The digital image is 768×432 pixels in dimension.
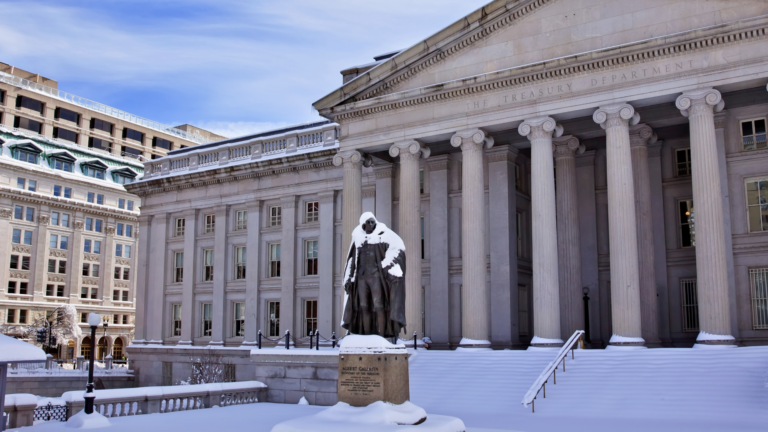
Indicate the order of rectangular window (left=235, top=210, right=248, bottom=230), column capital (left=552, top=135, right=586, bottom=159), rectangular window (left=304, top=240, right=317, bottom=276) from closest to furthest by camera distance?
column capital (left=552, top=135, right=586, bottom=159), rectangular window (left=304, top=240, right=317, bottom=276), rectangular window (left=235, top=210, right=248, bottom=230)

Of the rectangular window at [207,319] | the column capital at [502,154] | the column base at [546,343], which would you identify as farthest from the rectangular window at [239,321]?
the column base at [546,343]

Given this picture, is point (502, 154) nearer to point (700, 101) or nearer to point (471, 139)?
point (471, 139)

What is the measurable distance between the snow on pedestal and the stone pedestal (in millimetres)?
184

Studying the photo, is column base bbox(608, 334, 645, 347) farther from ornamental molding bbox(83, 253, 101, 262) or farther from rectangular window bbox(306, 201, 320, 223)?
ornamental molding bbox(83, 253, 101, 262)

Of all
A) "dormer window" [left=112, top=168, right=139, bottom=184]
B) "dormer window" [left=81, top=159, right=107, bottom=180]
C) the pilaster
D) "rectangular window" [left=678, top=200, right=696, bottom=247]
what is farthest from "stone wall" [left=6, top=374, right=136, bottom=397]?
"dormer window" [left=112, top=168, right=139, bottom=184]

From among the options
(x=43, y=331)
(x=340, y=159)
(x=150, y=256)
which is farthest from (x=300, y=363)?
(x=43, y=331)

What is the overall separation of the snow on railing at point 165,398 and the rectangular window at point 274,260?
18.6m

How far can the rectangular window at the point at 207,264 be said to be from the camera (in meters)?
44.8

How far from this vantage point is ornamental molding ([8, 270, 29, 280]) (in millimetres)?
69731

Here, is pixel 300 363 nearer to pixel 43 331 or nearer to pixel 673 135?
pixel 673 135

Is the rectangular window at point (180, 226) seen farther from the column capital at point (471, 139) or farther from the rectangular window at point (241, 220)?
the column capital at point (471, 139)

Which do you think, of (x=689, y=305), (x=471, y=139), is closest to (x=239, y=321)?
(x=471, y=139)

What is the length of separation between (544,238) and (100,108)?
7561cm

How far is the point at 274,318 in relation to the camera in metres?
41.6
